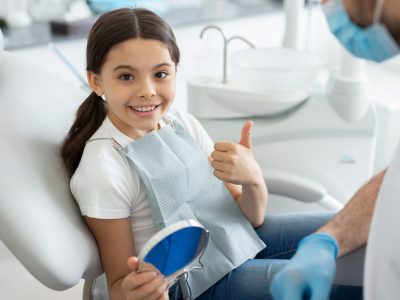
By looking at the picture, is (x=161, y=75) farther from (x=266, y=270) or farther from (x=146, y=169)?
(x=266, y=270)

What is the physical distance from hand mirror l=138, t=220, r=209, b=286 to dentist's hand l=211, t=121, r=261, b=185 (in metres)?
0.24

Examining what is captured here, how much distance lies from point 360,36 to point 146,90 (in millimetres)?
456

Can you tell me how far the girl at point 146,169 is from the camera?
117 cm

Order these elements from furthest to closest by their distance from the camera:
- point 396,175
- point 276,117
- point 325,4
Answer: point 276,117 → point 325,4 → point 396,175

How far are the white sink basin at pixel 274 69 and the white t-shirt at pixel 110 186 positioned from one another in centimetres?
68

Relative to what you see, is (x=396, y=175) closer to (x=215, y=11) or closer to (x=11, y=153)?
(x=11, y=153)

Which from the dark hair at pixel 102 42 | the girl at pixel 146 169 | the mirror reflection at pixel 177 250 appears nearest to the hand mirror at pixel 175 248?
the mirror reflection at pixel 177 250

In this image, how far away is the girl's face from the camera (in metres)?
1.19

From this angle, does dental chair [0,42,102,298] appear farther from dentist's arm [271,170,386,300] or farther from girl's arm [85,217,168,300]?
dentist's arm [271,170,386,300]

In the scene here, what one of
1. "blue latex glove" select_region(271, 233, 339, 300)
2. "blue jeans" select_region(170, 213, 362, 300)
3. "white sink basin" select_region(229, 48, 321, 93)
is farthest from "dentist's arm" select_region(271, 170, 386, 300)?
"white sink basin" select_region(229, 48, 321, 93)

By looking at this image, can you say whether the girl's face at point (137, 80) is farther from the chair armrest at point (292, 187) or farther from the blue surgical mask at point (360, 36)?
the chair armrest at point (292, 187)

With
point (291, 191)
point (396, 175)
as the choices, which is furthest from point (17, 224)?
point (291, 191)

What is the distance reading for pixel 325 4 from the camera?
39.4 inches

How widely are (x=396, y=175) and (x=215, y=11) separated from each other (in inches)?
87.8
